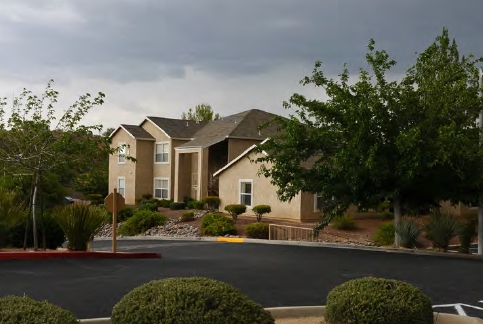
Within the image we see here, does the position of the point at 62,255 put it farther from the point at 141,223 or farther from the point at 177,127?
the point at 177,127

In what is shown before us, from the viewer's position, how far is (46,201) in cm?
3331

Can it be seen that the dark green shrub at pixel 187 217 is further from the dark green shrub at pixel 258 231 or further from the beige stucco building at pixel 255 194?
the dark green shrub at pixel 258 231

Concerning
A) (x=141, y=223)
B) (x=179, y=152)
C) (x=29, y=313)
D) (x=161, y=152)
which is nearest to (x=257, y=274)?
(x=29, y=313)

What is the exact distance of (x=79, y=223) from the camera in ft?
55.8

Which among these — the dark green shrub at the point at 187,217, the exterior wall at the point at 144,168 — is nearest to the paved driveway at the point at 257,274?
the dark green shrub at the point at 187,217

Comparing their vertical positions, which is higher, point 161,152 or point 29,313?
point 161,152

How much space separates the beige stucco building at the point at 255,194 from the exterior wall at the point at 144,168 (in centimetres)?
1137

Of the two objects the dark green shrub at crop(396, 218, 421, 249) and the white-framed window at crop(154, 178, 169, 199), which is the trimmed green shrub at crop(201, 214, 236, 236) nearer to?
the dark green shrub at crop(396, 218, 421, 249)

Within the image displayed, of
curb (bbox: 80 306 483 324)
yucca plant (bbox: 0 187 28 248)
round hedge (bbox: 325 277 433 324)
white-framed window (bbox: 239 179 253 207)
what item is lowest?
curb (bbox: 80 306 483 324)

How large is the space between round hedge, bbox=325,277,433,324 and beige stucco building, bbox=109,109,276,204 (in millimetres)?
38459

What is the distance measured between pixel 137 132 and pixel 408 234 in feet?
112

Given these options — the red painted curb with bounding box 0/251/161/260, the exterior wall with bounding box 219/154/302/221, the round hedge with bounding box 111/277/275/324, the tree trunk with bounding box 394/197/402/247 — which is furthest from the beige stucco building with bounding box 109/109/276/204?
the round hedge with bounding box 111/277/275/324

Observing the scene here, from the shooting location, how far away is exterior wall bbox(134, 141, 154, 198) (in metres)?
51.3

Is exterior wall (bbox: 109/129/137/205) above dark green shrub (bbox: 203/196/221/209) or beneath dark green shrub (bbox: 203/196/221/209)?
above
